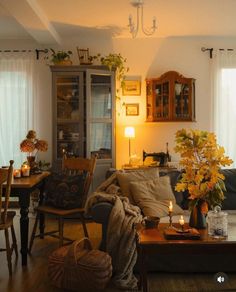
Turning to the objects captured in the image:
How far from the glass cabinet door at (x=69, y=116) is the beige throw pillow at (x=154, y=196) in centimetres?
170

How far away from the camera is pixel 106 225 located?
9.78 ft

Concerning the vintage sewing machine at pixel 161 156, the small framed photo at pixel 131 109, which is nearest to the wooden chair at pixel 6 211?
the vintage sewing machine at pixel 161 156

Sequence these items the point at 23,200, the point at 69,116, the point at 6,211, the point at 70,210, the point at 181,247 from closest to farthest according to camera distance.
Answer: the point at 181,247 < the point at 6,211 < the point at 23,200 < the point at 70,210 < the point at 69,116

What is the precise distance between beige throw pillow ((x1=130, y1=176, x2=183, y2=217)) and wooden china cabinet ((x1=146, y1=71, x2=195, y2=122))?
1.70 metres

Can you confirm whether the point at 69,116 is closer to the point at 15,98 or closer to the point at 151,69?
the point at 15,98

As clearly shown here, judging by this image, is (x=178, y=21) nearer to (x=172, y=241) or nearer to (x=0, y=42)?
(x=0, y=42)

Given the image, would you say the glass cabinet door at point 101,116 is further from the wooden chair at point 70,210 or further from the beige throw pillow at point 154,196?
the beige throw pillow at point 154,196

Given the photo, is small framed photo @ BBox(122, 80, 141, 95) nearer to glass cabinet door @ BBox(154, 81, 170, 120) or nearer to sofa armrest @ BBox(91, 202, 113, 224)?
glass cabinet door @ BBox(154, 81, 170, 120)

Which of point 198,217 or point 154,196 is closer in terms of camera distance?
point 198,217

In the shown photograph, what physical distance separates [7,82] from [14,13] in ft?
5.63

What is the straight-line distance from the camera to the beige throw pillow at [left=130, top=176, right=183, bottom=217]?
3.28 m

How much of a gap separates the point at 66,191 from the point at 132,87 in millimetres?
2447

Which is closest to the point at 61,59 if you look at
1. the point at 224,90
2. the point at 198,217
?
the point at 224,90

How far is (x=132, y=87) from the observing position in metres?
5.34
